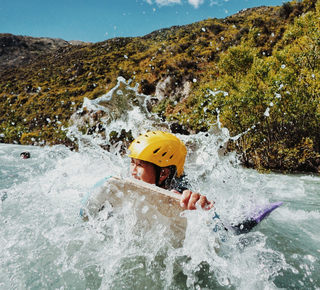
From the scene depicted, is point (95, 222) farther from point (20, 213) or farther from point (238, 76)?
point (238, 76)

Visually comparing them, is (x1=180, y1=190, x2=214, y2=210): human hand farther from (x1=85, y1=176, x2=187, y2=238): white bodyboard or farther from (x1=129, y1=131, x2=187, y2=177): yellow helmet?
(x1=129, y1=131, x2=187, y2=177): yellow helmet

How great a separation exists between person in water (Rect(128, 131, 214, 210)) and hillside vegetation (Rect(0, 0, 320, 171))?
35.1 ft

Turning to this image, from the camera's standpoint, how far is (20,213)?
12.3ft

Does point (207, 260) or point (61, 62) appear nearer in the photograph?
point (207, 260)

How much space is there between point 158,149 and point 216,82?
59.3 feet

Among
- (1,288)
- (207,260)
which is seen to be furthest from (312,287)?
(1,288)

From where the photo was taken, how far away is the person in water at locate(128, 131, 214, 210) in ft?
10.3

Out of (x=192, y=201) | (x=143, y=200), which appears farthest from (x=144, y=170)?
(x=192, y=201)

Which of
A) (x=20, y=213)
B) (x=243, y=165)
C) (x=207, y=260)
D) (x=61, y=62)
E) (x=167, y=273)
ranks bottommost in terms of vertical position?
(x=243, y=165)

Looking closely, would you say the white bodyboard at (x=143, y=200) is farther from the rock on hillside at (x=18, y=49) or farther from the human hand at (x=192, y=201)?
the rock on hillside at (x=18, y=49)

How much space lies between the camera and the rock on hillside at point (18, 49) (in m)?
112

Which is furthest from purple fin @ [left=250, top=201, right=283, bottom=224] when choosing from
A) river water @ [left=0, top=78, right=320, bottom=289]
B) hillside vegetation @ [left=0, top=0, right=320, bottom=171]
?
hillside vegetation @ [left=0, top=0, right=320, bottom=171]

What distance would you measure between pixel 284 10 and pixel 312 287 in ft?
183

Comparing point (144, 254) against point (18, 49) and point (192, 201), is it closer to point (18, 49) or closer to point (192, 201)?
point (192, 201)
